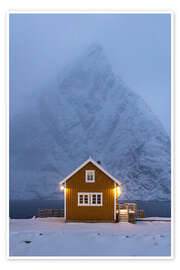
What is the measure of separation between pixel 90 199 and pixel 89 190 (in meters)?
0.62

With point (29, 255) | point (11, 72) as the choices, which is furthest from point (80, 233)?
point (11, 72)

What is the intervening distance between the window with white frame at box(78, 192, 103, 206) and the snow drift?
63110 mm

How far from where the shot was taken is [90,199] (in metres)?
21.6

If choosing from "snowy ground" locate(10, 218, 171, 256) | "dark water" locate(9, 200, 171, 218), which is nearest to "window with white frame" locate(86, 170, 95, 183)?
"snowy ground" locate(10, 218, 171, 256)

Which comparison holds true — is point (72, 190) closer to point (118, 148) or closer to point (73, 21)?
point (73, 21)

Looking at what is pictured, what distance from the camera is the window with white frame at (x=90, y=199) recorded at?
70.5ft

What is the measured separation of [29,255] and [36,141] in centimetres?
8367

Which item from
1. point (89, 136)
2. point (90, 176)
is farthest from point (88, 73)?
point (90, 176)

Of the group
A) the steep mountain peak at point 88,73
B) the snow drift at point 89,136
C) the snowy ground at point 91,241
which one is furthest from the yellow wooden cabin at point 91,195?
the steep mountain peak at point 88,73

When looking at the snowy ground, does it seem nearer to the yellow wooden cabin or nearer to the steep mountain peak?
the yellow wooden cabin

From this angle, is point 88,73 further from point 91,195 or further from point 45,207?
point 91,195

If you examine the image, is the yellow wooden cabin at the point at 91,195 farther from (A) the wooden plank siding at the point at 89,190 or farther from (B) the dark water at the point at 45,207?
(B) the dark water at the point at 45,207

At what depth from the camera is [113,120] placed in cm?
9394

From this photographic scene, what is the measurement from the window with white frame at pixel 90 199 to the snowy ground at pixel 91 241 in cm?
222
